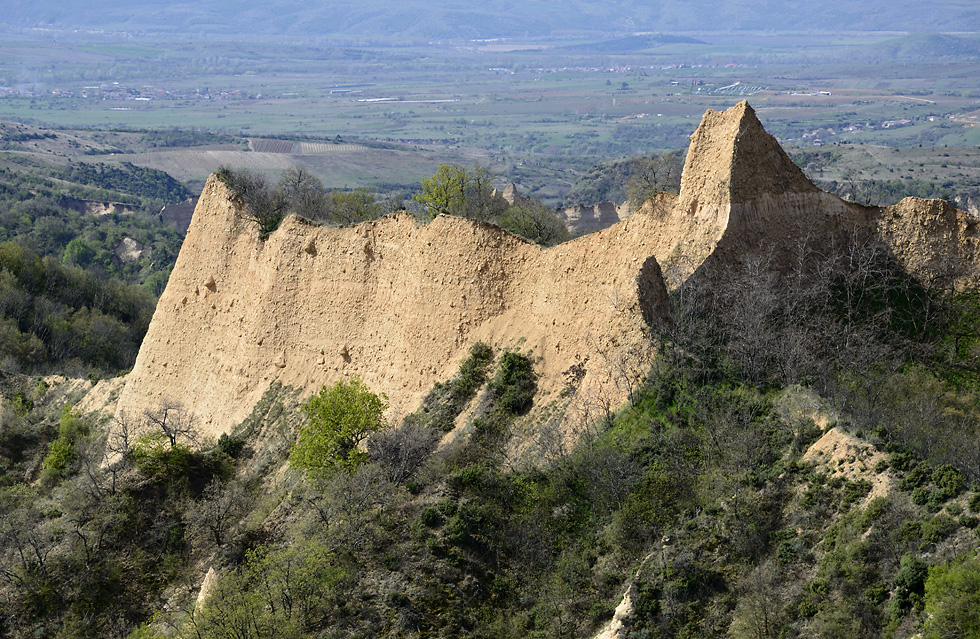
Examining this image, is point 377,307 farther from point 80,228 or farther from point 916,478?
point 80,228

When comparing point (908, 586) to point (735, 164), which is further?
point (735, 164)

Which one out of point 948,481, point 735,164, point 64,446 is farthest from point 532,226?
point 948,481

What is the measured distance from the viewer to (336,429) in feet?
125

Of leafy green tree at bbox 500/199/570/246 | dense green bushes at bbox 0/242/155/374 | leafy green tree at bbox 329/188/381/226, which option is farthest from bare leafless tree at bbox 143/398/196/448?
leafy green tree at bbox 500/199/570/246

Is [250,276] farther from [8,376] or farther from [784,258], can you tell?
[784,258]

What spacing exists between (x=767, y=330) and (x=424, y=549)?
44.8ft

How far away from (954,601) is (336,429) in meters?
22.7

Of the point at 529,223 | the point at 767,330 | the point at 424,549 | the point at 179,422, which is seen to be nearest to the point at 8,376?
the point at 179,422

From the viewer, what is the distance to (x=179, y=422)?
151 ft

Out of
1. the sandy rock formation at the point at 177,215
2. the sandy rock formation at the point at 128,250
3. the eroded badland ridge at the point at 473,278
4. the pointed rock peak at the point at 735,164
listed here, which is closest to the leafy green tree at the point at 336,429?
the eroded badland ridge at the point at 473,278

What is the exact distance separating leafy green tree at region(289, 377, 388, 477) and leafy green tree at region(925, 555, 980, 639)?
66.0 ft

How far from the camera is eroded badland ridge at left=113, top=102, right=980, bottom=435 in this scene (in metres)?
36.4

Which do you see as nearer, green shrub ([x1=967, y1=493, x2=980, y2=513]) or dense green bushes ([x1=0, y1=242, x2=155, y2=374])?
green shrub ([x1=967, y1=493, x2=980, y2=513])

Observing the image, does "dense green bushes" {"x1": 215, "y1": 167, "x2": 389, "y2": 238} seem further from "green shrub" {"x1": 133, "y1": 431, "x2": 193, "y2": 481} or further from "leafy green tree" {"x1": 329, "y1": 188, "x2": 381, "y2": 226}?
"green shrub" {"x1": 133, "y1": 431, "x2": 193, "y2": 481}
